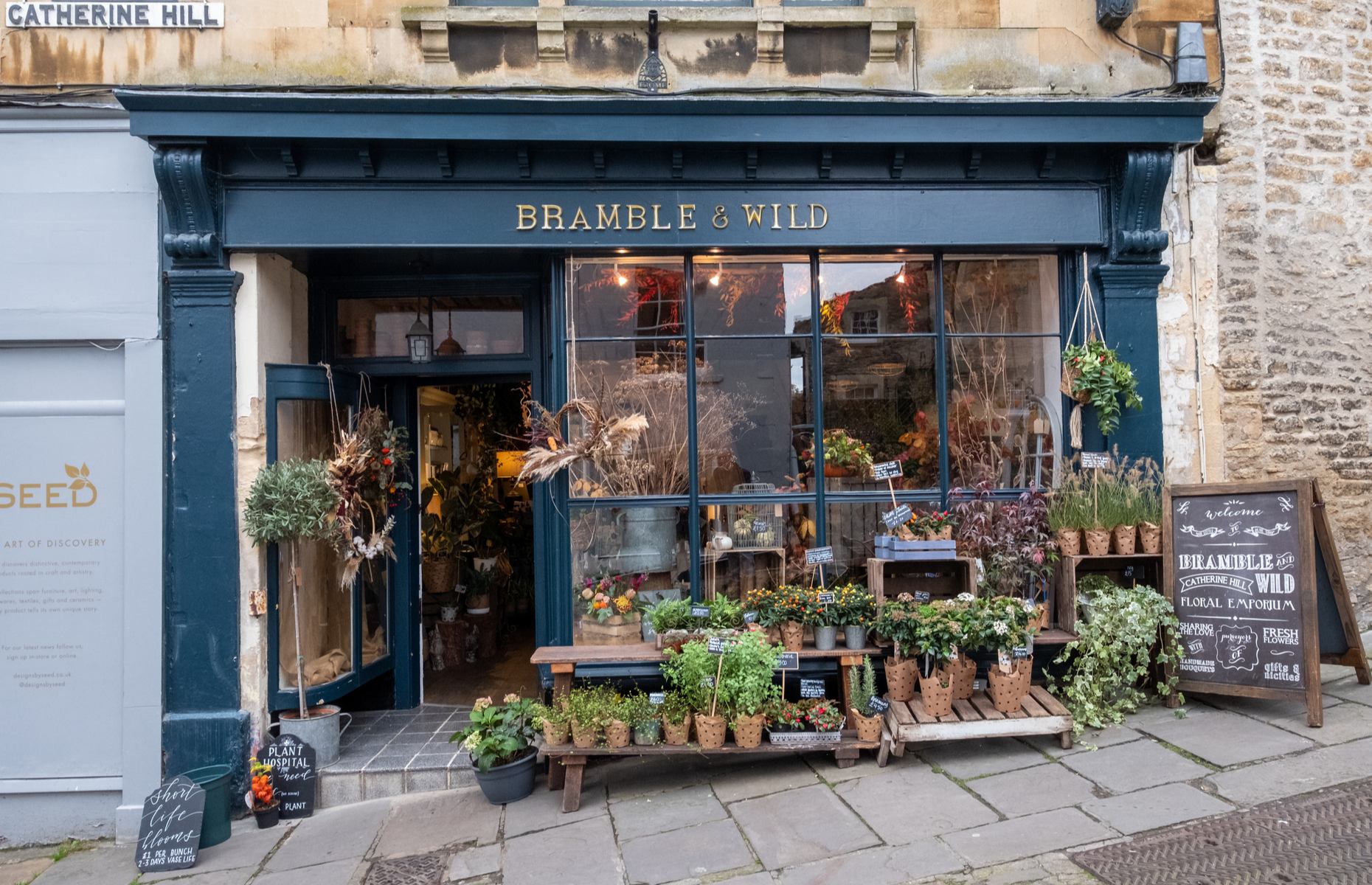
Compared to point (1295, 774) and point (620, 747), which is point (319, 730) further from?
point (1295, 774)

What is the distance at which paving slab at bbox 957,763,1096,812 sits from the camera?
433cm

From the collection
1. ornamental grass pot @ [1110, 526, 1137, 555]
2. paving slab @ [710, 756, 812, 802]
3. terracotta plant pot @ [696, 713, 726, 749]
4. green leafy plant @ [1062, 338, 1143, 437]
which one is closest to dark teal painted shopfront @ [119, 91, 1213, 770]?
green leafy plant @ [1062, 338, 1143, 437]

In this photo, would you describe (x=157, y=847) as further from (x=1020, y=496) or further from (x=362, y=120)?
(x=1020, y=496)

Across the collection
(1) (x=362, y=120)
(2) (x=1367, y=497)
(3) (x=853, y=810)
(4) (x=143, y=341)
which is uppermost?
(1) (x=362, y=120)

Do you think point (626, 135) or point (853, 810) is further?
point (626, 135)

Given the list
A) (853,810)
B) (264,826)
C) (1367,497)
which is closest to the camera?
(853,810)

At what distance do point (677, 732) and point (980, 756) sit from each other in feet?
6.25

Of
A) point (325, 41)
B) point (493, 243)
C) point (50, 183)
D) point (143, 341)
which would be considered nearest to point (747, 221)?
point (493, 243)

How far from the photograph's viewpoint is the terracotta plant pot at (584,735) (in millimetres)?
4891

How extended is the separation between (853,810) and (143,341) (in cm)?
547

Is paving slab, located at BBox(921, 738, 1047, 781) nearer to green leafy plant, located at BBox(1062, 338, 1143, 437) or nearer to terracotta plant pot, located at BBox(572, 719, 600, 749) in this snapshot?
terracotta plant pot, located at BBox(572, 719, 600, 749)

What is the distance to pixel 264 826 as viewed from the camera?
5176mm

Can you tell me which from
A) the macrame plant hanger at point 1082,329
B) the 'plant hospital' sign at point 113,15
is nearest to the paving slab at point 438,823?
the macrame plant hanger at point 1082,329

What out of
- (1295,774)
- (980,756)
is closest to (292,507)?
(980,756)
